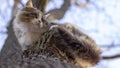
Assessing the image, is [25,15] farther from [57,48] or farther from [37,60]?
[37,60]

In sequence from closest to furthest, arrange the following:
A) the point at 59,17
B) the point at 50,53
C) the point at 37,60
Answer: the point at 37,60, the point at 50,53, the point at 59,17

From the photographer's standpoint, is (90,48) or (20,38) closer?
(90,48)

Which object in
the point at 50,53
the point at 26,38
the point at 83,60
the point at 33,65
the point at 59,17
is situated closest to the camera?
the point at 33,65

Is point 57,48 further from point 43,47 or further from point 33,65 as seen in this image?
point 33,65

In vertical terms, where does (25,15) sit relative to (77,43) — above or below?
above

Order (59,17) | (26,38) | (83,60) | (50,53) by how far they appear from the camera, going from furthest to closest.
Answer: (59,17) < (26,38) < (83,60) < (50,53)

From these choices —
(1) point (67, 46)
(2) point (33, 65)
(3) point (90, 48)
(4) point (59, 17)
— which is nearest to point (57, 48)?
(1) point (67, 46)

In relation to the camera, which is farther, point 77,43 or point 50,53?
point 77,43

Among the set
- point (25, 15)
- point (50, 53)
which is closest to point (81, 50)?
point (50, 53)

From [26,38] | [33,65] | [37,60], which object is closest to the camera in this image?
[33,65]
